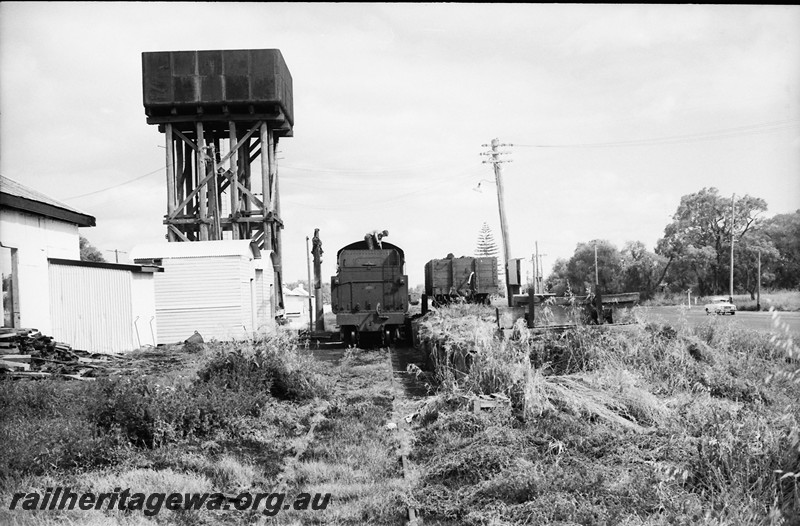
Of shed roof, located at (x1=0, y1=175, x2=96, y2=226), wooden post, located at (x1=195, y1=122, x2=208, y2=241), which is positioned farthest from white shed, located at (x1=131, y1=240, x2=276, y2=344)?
wooden post, located at (x1=195, y1=122, x2=208, y2=241)

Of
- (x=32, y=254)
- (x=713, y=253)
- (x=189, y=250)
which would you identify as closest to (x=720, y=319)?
(x=32, y=254)

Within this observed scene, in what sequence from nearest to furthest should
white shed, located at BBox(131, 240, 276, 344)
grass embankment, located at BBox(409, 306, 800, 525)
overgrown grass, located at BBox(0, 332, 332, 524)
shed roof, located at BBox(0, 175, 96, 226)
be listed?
1. grass embankment, located at BBox(409, 306, 800, 525)
2. overgrown grass, located at BBox(0, 332, 332, 524)
3. shed roof, located at BBox(0, 175, 96, 226)
4. white shed, located at BBox(131, 240, 276, 344)

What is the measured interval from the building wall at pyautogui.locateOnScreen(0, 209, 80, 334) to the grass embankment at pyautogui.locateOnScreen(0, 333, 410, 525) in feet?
16.4

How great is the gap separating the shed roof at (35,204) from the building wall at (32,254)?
0.66 feet

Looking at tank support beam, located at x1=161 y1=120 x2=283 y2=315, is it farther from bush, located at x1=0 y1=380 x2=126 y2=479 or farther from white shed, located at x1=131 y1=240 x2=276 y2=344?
bush, located at x1=0 y1=380 x2=126 y2=479

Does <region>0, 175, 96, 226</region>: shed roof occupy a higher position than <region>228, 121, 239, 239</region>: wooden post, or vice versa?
<region>228, 121, 239, 239</region>: wooden post

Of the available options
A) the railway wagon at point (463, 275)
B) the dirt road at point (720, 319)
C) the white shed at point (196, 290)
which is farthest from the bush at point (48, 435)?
the railway wagon at point (463, 275)

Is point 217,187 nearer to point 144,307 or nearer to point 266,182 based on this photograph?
point 266,182

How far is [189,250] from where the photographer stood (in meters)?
22.5

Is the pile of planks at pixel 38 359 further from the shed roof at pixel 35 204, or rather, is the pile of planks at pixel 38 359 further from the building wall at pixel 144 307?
the building wall at pixel 144 307

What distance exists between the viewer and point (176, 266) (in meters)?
22.0

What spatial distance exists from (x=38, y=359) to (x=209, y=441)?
7.20 m

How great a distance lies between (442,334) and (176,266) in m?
13.3

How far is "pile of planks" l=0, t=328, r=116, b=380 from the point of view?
11.4 m
